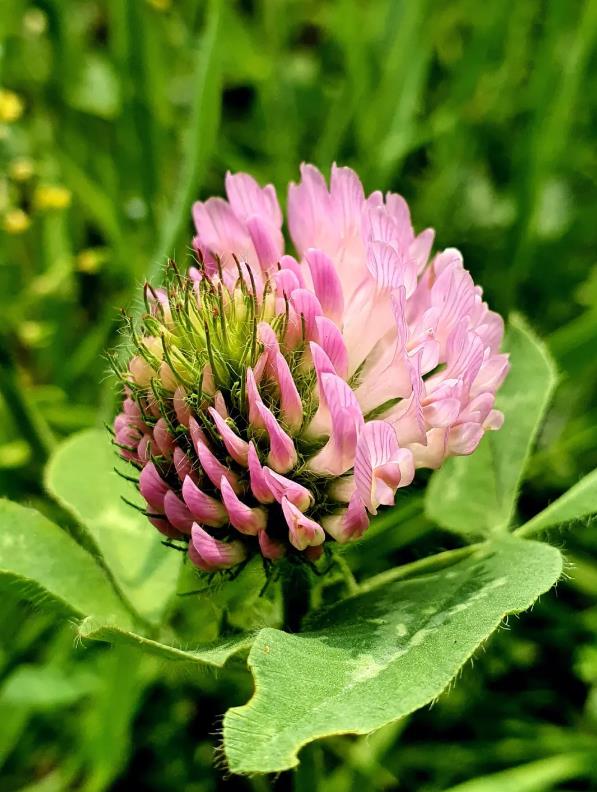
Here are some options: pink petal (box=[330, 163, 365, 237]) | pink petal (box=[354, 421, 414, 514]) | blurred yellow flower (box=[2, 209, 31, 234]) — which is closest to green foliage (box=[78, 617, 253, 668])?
pink petal (box=[354, 421, 414, 514])

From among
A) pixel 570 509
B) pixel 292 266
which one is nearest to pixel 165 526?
pixel 292 266

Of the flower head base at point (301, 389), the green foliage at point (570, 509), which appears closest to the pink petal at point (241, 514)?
the flower head base at point (301, 389)

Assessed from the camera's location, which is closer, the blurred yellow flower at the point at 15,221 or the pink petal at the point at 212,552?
the pink petal at the point at 212,552

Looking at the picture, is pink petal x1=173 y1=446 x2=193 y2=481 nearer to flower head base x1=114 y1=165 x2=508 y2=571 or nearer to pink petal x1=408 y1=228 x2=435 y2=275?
flower head base x1=114 y1=165 x2=508 y2=571

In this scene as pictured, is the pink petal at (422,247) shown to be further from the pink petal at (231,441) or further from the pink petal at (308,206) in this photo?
the pink petal at (231,441)

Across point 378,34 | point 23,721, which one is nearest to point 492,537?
point 23,721

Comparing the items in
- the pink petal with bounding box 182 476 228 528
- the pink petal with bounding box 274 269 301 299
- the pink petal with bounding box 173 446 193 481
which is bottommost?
the pink petal with bounding box 182 476 228 528
